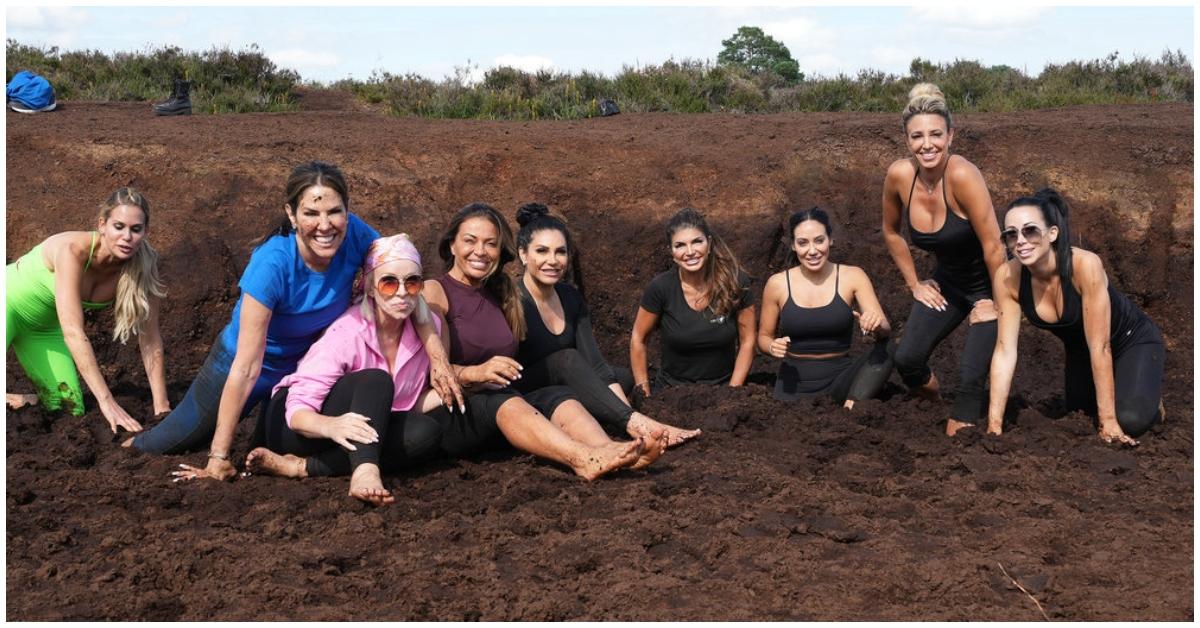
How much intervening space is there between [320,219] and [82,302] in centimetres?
194

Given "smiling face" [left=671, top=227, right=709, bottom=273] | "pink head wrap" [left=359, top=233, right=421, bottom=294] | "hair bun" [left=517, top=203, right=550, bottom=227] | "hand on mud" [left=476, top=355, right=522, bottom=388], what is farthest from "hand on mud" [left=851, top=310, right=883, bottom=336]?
"pink head wrap" [left=359, top=233, right=421, bottom=294]

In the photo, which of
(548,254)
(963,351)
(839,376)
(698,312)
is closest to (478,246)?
(548,254)

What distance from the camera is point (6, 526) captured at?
191 inches

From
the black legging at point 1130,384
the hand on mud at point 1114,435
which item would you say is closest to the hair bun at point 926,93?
the black legging at point 1130,384

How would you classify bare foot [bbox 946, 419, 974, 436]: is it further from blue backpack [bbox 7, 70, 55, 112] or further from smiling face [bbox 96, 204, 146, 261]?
blue backpack [bbox 7, 70, 55, 112]

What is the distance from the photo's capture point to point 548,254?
597cm

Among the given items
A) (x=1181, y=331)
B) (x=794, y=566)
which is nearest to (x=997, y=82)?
(x=1181, y=331)

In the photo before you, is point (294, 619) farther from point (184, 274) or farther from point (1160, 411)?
point (184, 274)

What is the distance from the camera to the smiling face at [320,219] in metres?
A: 5.21

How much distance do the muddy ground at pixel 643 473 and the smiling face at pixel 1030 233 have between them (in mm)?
882

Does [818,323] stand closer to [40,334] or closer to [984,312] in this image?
[984,312]

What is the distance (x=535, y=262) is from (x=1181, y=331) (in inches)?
213

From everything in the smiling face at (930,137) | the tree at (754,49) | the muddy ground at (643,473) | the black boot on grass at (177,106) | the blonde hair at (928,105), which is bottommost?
the muddy ground at (643,473)

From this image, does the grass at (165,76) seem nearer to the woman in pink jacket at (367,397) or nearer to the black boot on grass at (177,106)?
the black boot on grass at (177,106)
